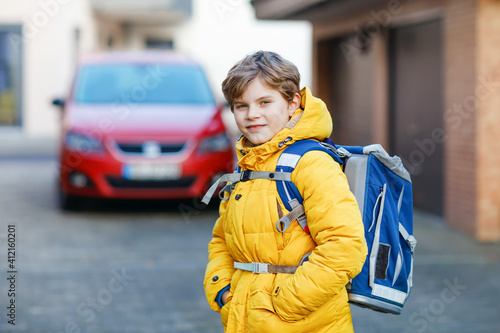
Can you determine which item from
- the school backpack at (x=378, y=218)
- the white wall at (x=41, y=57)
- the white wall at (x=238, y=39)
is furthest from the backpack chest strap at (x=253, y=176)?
the white wall at (x=238, y=39)

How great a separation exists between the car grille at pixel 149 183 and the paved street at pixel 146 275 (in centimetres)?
38

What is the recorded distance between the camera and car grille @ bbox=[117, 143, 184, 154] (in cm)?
941

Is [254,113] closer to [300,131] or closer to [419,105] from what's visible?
[300,131]

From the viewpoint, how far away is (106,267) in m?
6.88

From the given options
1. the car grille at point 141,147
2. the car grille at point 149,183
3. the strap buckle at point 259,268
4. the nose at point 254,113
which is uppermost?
the nose at point 254,113

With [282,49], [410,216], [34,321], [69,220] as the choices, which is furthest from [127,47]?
[410,216]

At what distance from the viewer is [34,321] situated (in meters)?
5.18

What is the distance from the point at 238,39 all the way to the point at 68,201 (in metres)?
22.7

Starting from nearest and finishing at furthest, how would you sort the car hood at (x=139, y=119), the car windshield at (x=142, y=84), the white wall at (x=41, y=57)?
the car hood at (x=139, y=119) → the car windshield at (x=142, y=84) → the white wall at (x=41, y=57)

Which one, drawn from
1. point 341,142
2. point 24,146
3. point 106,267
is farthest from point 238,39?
point 106,267

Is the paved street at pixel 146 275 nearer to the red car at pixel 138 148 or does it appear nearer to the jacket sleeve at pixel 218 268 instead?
the red car at pixel 138 148

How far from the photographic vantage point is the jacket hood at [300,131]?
2584 mm

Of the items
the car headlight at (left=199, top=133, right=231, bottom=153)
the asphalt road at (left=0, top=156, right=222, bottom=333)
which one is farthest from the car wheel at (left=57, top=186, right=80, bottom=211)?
the car headlight at (left=199, top=133, right=231, bottom=153)

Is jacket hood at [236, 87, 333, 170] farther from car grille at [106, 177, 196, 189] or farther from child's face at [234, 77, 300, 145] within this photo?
car grille at [106, 177, 196, 189]
